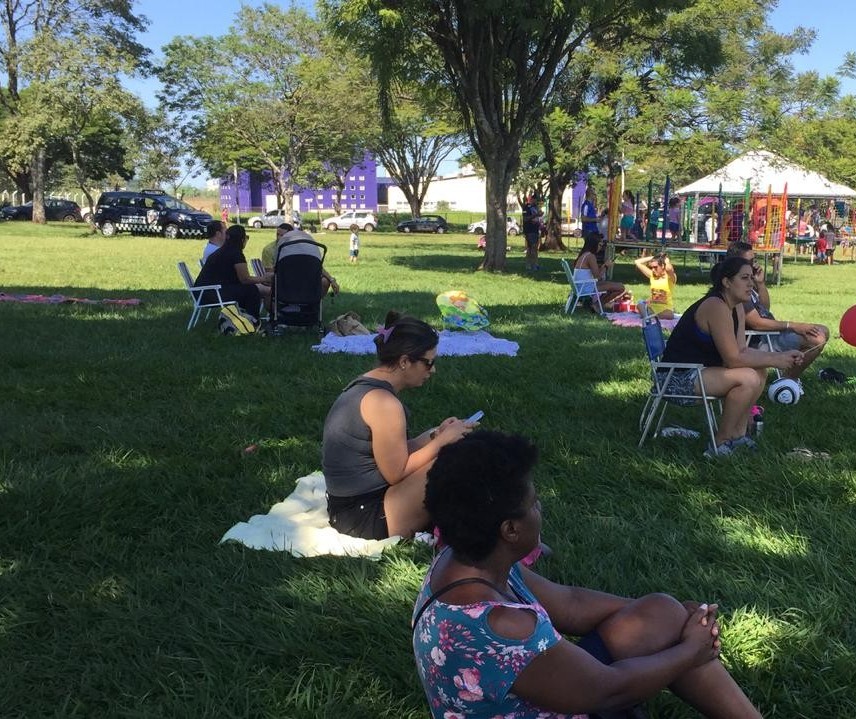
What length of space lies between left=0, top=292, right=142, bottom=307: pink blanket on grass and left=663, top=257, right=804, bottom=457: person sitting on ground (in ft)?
26.1

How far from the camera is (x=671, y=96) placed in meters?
21.5

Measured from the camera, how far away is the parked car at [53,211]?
132ft

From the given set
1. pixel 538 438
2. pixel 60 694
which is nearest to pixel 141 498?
pixel 60 694

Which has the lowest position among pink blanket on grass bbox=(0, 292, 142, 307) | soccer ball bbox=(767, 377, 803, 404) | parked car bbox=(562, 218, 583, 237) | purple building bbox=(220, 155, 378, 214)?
soccer ball bbox=(767, 377, 803, 404)

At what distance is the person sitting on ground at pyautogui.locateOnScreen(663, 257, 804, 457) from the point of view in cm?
468

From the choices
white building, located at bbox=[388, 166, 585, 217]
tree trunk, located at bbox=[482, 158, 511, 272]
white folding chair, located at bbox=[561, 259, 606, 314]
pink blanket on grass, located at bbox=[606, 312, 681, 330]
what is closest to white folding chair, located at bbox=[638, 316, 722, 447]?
pink blanket on grass, located at bbox=[606, 312, 681, 330]

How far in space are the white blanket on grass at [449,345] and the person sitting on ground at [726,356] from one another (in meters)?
2.80

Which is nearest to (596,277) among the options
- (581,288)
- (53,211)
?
(581,288)

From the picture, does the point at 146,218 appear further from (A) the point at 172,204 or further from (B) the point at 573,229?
(B) the point at 573,229

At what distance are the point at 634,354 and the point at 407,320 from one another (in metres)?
4.80

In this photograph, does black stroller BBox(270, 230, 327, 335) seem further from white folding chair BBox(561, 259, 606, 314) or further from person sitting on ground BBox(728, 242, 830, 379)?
person sitting on ground BBox(728, 242, 830, 379)

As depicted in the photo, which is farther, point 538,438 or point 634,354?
point 634,354

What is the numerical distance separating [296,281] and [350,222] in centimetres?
3938

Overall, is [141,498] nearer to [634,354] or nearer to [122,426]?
[122,426]
